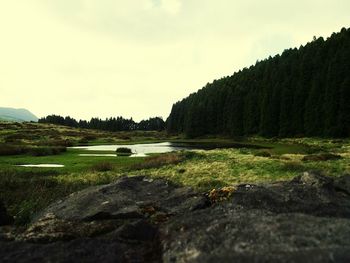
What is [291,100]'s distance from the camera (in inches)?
4830

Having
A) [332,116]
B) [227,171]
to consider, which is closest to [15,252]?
[227,171]

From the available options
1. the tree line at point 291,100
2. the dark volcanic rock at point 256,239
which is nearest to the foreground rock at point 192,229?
the dark volcanic rock at point 256,239

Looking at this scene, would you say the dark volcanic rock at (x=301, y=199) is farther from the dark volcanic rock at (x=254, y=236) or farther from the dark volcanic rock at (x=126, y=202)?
the dark volcanic rock at (x=126, y=202)

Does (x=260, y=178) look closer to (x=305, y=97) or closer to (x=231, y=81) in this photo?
(x=305, y=97)

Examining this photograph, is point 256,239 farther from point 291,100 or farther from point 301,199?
point 291,100

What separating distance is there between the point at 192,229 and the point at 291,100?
388 ft

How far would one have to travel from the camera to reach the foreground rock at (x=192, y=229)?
Result: 28.1 feet

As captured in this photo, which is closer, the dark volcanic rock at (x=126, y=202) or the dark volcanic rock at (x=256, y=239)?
the dark volcanic rock at (x=256, y=239)

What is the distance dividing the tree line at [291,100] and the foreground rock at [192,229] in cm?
8834

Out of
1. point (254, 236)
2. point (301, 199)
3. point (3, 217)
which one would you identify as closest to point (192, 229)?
point (254, 236)

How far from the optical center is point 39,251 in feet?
32.8

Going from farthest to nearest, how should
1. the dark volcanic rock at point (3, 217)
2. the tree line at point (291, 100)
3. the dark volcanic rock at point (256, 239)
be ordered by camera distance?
1. the tree line at point (291, 100)
2. the dark volcanic rock at point (3, 217)
3. the dark volcanic rock at point (256, 239)

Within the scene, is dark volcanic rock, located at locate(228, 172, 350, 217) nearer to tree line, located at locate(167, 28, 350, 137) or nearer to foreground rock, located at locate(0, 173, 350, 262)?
foreground rock, located at locate(0, 173, 350, 262)

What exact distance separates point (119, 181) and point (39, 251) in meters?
8.11
